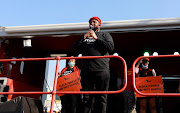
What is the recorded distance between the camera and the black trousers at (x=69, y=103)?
3691 millimetres

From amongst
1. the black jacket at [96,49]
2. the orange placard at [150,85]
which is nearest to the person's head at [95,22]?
the black jacket at [96,49]

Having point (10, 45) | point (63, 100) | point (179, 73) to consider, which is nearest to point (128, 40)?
point (179, 73)

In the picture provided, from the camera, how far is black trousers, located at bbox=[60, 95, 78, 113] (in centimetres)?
369

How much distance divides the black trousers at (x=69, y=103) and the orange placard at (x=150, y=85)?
1314mm

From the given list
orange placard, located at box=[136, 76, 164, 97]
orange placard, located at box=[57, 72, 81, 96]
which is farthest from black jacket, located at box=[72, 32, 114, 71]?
orange placard, located at box=[136, 76, 164, 97]

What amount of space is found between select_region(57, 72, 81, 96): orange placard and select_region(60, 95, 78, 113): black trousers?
540mm

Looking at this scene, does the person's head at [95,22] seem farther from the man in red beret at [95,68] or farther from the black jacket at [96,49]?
the black jacket at [96,49]

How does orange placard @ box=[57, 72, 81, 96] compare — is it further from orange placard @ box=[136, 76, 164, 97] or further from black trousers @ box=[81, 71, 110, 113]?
orange placard @ box=[136, 76, 164, 97]

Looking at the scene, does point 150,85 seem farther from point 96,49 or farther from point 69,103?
point 69,103

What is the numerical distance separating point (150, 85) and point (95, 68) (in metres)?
0.97

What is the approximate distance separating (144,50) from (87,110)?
3.97m

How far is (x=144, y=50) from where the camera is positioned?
20.7 feet

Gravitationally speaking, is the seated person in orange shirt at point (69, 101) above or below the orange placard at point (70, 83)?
below

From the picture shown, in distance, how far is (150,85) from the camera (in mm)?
3080
